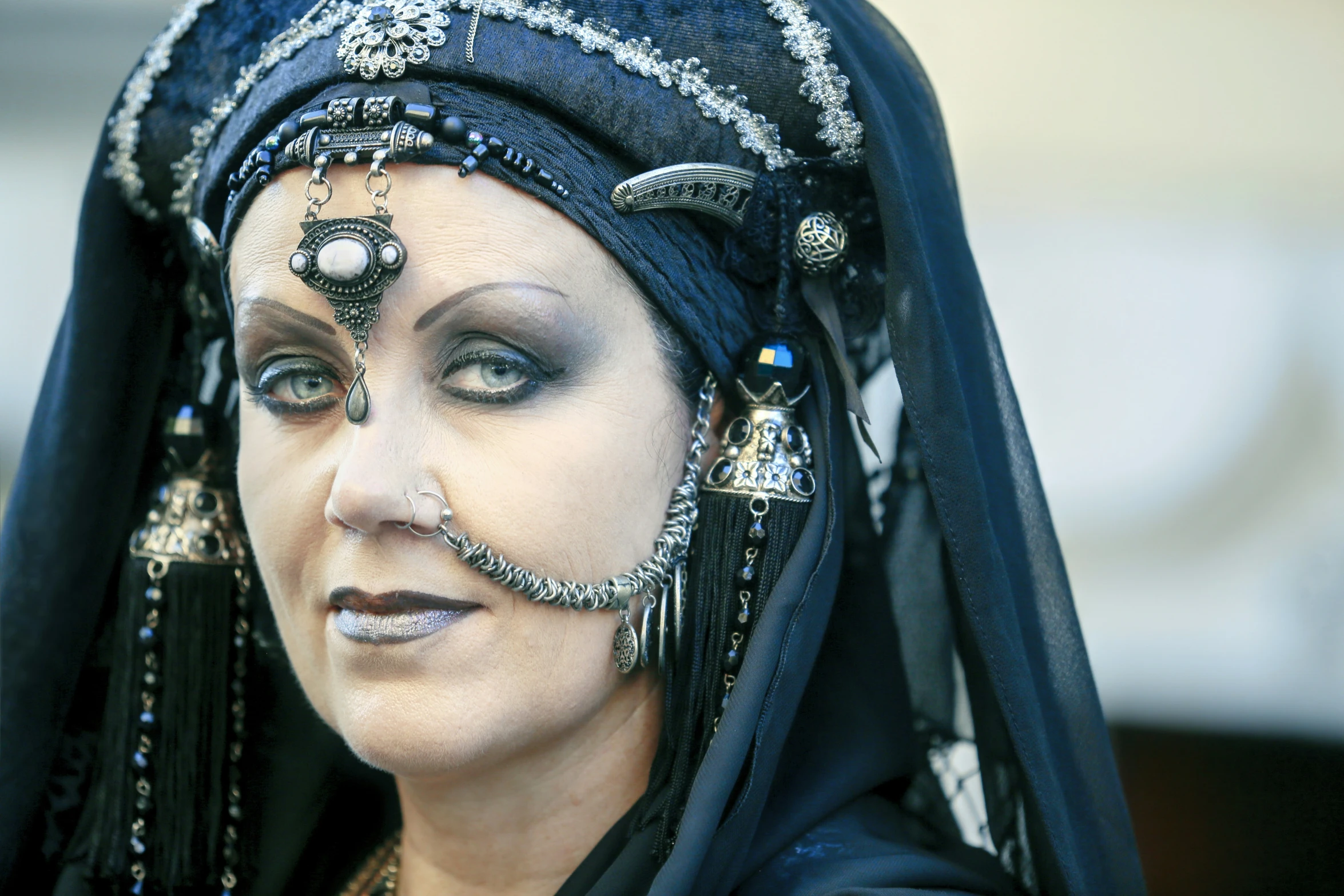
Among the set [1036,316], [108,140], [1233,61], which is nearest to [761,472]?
[108,140]

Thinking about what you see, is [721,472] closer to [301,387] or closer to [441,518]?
[441,518]

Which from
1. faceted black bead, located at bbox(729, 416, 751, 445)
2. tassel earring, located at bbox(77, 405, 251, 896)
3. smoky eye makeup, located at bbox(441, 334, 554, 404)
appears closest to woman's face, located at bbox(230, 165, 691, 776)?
smoky eye makeup, located at bbox(441, 334, 554, 404)

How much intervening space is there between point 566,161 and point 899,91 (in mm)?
539

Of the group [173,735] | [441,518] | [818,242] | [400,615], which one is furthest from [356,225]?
[173,735]

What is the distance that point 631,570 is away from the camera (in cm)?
160

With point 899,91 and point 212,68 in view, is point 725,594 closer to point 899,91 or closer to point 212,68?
point 899,91

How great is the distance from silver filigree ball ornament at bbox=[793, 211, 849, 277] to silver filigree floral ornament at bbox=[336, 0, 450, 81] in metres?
0.55

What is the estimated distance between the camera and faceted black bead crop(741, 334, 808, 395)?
168 centimetres

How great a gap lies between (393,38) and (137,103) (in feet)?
1.78

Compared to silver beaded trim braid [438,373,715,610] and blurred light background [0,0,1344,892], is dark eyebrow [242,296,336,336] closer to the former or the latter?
silver beaded trim braid [438,373,715,610]

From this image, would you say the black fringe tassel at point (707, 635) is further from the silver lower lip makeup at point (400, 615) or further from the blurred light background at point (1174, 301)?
the blurred light background at point (1174, 301)

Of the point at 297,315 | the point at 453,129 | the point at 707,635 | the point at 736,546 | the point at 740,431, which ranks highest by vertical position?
the point at 453,129

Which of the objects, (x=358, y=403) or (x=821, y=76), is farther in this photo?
(x=821, y=76)

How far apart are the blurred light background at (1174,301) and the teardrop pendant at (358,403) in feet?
8.61
